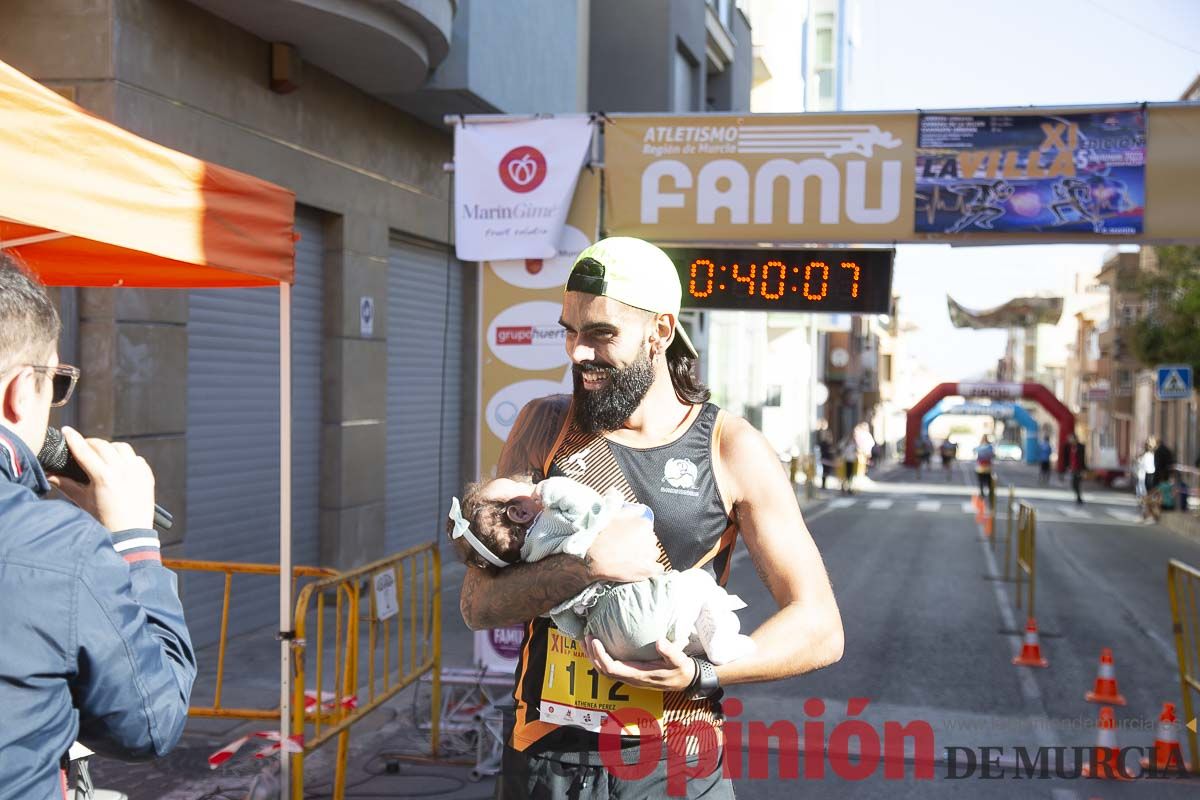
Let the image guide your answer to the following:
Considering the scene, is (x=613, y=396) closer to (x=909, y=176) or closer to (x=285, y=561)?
(x=285, y=561)

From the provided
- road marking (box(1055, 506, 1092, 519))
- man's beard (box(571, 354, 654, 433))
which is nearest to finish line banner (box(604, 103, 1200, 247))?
man's beard (box(571, 354, 654, 433))

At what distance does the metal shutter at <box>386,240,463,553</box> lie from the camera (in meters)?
12.9

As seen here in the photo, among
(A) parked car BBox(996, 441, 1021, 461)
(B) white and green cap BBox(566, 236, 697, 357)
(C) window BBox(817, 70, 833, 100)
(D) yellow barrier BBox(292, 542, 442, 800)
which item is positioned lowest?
(A) parked car BBox(996, 441, 1021, 461)

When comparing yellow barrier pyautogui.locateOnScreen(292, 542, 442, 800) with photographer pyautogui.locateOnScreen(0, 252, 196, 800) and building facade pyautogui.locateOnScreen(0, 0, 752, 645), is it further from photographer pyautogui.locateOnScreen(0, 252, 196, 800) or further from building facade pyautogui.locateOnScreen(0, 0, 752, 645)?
photographer pyautogui.locateOnScreen(0, 252, 196, 800)

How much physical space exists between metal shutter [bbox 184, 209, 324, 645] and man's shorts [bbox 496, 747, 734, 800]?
6933 millimetres

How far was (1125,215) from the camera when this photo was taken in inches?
319

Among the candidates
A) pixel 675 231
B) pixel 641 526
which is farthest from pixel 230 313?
pixel 641 526

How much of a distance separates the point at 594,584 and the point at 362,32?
846 cm

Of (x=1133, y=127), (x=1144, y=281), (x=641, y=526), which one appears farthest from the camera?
(x=1144, y=281)

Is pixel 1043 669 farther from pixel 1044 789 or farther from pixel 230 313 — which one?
pixel 230 313

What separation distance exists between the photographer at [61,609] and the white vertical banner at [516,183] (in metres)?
6.07

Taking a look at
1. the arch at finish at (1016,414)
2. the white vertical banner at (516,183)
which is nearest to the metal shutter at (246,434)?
the white vertical banner at (516,183)

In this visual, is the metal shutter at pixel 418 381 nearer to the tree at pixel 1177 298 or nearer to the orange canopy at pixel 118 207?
the orange canopy at pixel 118 207

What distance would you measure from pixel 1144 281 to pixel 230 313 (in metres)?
25.6
